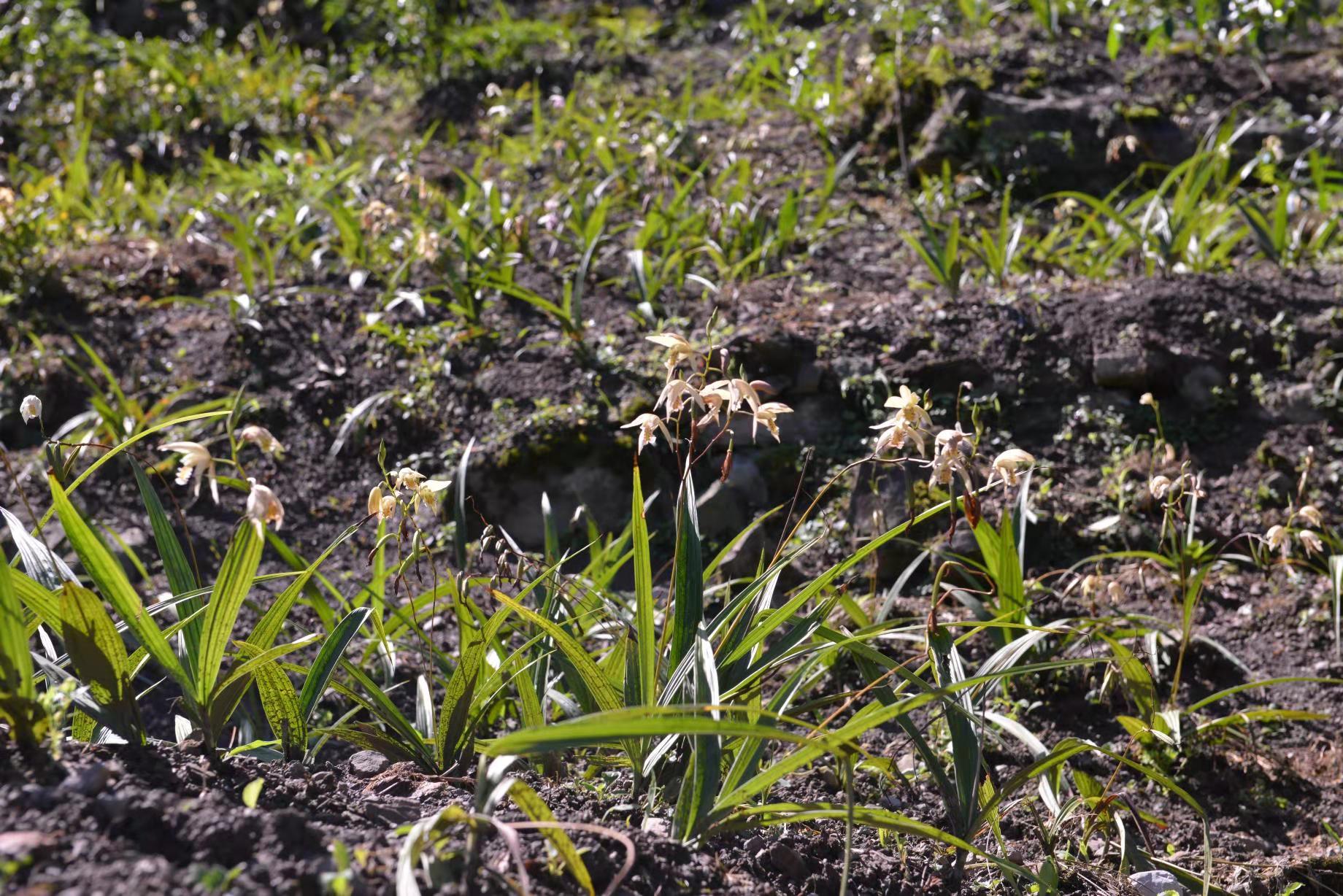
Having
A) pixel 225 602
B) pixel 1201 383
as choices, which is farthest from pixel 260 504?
pixel 1201 383

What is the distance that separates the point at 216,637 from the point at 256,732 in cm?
59

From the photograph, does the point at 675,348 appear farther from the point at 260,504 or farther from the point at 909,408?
the point at 260,504

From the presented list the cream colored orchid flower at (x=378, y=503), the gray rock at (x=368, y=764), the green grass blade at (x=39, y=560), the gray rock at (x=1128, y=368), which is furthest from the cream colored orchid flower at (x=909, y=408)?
the gray rock at (x=1128, y=368)

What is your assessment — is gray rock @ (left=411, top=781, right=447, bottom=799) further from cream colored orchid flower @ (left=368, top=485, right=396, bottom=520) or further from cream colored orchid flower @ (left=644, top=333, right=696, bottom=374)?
cream colored orchid flower @ (left=644, top=333, right=696, bottom=374)

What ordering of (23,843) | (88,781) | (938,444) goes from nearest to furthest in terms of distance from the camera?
(23,843) < (88,781) < (938,444)

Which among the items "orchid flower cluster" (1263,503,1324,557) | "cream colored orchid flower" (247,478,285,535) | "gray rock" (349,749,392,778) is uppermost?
"cream colored orchid flower" (247,478,285,535)

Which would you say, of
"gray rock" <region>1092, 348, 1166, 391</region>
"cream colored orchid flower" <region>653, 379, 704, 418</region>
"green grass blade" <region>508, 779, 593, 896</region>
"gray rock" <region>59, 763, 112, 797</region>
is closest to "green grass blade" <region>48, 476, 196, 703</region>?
"gray rock" <region>59, 763, 112, 797</region>

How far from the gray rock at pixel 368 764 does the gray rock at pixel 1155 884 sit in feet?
4.57

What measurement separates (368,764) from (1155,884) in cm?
146

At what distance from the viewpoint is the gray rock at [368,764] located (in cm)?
179

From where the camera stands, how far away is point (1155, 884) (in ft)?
5.93

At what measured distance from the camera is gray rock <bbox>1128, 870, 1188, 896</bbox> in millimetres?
1797

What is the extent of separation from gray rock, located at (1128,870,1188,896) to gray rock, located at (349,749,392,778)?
139cm

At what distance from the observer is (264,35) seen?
8016 millimetres
